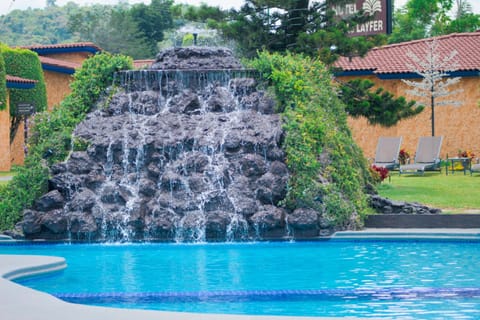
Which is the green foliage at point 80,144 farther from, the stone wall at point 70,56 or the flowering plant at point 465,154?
the stone wall at point 70,56

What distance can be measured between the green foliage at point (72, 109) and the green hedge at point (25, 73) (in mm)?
15738

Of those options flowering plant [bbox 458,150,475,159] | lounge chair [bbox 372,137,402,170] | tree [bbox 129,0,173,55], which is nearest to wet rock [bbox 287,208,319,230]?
lounge chair [bbox 372,137,402,170]

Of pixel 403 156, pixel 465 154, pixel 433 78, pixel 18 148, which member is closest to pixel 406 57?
pixel 433 78

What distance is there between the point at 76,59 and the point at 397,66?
58.8 ft

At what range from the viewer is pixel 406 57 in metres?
33.0

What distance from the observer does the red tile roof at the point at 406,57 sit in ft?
103

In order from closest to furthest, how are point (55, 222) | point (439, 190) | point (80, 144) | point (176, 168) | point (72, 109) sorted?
point (55, 222) → point (176, 168) → point (80, 144) → point (72, 109) → point (439, 190)

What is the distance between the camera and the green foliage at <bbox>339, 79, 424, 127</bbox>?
74.2 ft

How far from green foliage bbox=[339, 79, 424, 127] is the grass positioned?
1776 millimetres

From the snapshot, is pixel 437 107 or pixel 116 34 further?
pixel 116 34

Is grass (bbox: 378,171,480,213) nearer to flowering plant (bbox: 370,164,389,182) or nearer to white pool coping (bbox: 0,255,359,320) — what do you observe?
flowering plant (bbox: 370,164,389,182)

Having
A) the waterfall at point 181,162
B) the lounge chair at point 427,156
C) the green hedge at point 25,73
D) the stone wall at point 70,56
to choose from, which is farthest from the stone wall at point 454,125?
the stone wall at point 70,56

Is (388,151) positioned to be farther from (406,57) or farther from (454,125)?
(406,57)

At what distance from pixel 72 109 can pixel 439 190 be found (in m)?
8.46
